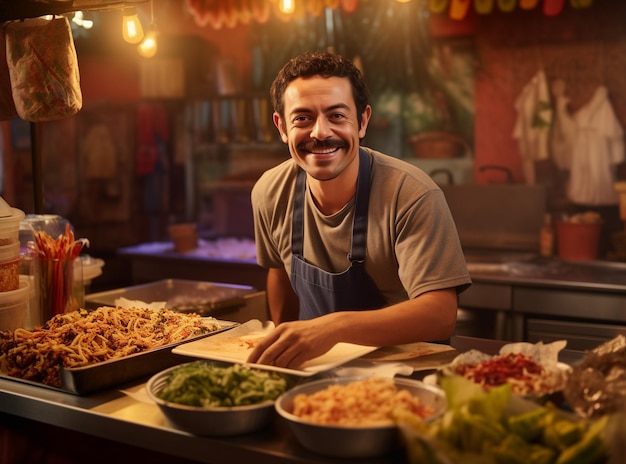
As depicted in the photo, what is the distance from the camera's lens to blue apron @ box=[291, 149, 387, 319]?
2.46 metres

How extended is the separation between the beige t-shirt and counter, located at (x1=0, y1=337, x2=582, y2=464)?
29 centimetres

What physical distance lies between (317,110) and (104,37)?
5719mm

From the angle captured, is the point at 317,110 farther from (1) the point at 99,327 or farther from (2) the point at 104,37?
(2) the point at 104,37

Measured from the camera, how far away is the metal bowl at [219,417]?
1.56m

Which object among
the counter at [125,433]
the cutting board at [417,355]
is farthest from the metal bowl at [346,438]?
the cutting board at [417,355]

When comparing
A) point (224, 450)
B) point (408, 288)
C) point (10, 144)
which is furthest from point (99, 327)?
point (10, 144)

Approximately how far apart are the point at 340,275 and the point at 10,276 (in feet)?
3.66

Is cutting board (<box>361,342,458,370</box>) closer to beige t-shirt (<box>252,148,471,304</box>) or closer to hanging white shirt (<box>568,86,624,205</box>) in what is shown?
beige t-shirt (<box>252,148,471,304</box>)

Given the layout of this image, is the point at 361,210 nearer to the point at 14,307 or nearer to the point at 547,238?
the point at 14,307

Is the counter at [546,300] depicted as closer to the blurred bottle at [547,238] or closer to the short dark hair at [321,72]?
the blurred bottle at [547,238]

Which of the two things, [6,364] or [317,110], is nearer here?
[6,364]

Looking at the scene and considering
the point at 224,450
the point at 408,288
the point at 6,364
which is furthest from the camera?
the point at 408,288

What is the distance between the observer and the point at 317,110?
2334mm

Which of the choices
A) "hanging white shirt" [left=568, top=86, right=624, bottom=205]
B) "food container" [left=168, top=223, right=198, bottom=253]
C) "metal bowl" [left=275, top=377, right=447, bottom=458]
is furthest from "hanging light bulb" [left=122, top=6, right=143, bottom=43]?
"hanging white shirt" [left=568, top=86, right=624, bottom=205]
